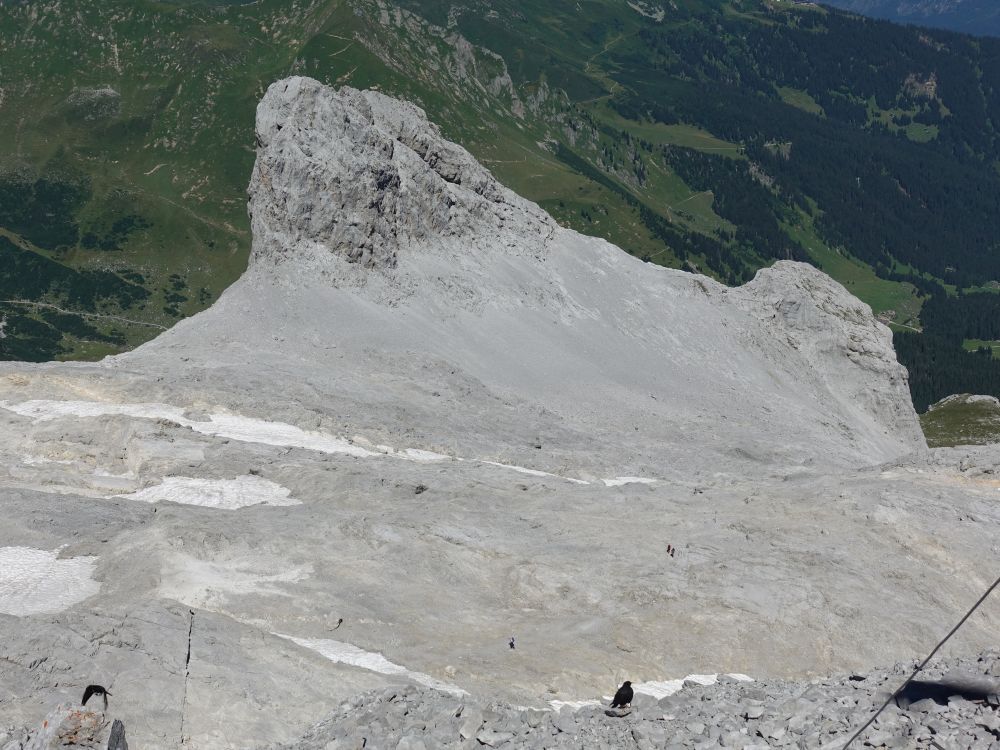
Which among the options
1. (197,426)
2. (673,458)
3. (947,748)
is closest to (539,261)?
(673,458)

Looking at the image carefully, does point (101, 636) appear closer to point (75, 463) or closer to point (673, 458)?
point (75, 463)

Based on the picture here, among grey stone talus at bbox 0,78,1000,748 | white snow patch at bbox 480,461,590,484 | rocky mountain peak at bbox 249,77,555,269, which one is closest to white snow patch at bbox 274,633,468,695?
grey stone talus at bbox 0,78,1000,748

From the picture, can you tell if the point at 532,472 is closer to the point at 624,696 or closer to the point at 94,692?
the point at 624,696

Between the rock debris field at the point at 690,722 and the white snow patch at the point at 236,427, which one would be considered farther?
the white snow patch at the point at 236,427

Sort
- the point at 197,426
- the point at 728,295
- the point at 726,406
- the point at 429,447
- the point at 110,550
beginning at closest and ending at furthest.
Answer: the point at 110,550, the point at 197,426, the point at 429,447, the point at 726,406, the point at 728,295

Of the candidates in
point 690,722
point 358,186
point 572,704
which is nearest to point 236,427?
point 572,704

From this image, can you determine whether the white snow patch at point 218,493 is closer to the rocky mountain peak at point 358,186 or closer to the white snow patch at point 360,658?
the white snow patch at point 360,658

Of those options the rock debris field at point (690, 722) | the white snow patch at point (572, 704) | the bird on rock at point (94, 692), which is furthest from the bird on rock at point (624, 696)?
the bird on rock at point (94, 692)
